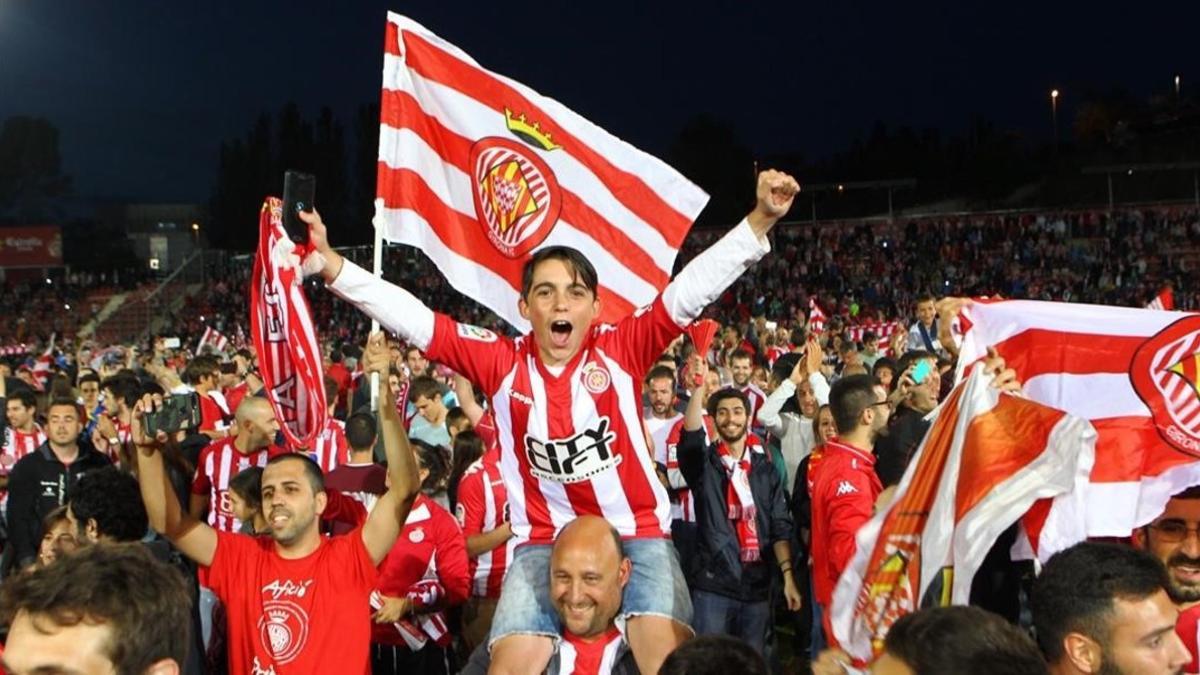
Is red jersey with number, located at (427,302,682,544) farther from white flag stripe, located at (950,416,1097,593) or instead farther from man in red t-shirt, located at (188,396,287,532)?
man in red t-shirt, located at (188,396,287,532)

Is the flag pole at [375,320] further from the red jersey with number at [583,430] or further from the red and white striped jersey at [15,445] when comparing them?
the red and white striped jersey at [15,445]

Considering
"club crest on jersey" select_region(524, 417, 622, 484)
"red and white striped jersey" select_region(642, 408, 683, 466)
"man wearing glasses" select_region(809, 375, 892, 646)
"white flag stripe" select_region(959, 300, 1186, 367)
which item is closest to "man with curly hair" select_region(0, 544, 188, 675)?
"club crest on jersey" select_region(524, 417, 622, 484)

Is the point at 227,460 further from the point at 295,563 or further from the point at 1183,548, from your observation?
the point at 1183,548

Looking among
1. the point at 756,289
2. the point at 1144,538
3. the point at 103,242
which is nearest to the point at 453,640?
the point at 1144,538

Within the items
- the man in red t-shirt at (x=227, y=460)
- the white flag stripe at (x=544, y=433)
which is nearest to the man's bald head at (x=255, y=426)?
the man in red t-shirt at (x=227, y=460)

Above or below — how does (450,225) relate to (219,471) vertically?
above

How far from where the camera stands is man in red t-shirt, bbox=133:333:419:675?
4.82 meters

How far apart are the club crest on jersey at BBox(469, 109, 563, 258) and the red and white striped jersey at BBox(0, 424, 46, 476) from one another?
185 inches

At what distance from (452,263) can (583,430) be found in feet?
8.28

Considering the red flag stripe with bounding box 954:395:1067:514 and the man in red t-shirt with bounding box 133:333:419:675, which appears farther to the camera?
the man in red t-shirt with bounding box 133:333:419:675

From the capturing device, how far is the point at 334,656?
481cm

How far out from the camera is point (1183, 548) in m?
4.62

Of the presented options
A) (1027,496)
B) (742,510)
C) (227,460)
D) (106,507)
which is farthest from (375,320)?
(742,510)

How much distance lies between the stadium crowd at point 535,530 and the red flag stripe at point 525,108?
96cm
